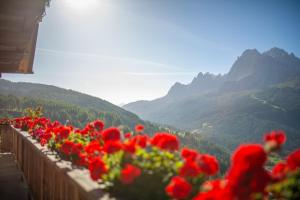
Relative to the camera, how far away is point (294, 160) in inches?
53.7

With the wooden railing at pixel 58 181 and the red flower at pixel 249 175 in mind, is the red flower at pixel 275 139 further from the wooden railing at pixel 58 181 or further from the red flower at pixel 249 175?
the wooden railing at pixel 58 181

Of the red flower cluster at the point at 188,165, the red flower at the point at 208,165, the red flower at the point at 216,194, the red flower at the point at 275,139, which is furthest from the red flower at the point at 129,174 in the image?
the red flower at the point at 275,139

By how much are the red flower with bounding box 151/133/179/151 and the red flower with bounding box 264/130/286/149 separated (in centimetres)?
75

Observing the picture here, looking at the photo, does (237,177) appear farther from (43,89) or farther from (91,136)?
(43,89)

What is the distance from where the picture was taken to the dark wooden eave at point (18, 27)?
9.94 ft

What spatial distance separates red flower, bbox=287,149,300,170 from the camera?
53.4 inches

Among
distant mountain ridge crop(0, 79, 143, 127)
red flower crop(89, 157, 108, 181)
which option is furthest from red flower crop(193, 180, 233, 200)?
distant mountain ridge crop(0, 79, 143, 127)

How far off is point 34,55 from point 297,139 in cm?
22651

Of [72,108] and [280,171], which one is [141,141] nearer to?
[280,171]

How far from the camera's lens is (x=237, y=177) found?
135cm

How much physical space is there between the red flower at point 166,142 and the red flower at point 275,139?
0.75m

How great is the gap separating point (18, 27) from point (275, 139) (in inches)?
148

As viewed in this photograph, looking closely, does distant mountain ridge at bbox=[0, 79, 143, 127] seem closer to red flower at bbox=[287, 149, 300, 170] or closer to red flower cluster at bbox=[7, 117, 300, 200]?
red flower cluster at bbox=[7, 117, 300, 200]

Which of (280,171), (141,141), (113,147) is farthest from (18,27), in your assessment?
(280,171)
